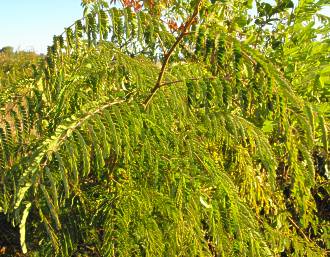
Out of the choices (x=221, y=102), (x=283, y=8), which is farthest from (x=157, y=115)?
(x=283, y=8)

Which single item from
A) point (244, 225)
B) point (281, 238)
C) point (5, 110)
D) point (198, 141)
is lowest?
point (281, 238)

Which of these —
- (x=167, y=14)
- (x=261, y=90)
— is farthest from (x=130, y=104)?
(x=167, y=14)

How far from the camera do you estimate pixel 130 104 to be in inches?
42.1

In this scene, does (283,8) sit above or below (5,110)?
above

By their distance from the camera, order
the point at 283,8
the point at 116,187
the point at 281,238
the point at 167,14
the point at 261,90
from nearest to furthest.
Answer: the point at 261,90
the point at 116,187
the point at 281,238
the point at 283,8
the point at 167,14

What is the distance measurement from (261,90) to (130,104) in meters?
0.31

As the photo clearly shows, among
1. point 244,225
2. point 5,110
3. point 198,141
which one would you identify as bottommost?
point 244,225

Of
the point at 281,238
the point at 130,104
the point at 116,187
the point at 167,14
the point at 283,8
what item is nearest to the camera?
the point at 130,104

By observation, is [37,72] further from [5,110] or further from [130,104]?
[130,104]

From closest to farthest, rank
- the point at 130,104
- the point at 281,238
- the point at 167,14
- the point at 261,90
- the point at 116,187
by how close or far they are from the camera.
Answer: the point at 261,90
the point at 130,104
the point at 116,187
the point at 281,238
the point at 167,14

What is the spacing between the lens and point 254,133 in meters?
1.05

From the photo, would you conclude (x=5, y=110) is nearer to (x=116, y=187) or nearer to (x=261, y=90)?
(x=116, y=187)

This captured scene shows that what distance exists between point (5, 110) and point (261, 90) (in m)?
0.58

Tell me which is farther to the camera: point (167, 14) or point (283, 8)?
point (167, 14)
